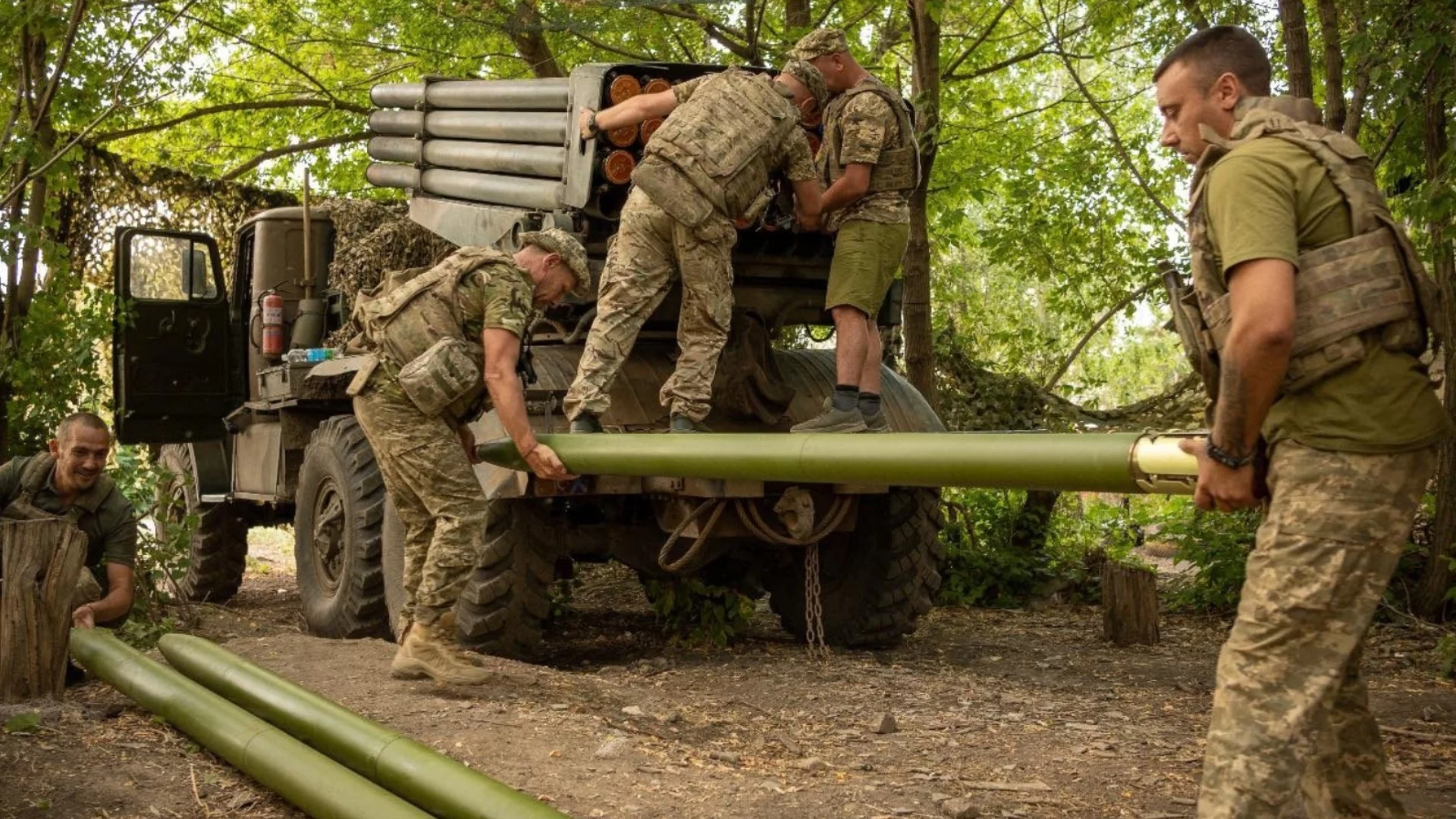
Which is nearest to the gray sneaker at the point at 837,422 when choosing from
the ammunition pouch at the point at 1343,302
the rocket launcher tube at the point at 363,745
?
the rocket launcher tube at the point at 363,745

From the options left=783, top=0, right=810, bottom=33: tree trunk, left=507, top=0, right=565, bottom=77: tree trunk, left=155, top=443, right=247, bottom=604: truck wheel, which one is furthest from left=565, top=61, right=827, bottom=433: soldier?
left=507, top=0, right=565, bottom=77: tree trunk

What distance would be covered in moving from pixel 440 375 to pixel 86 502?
2014 mm

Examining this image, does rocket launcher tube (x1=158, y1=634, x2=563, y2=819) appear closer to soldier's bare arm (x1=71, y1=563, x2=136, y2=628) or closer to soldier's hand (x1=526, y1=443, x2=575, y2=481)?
soldier's bare arm (x1=71, y1=563, x2=136, y2=628)

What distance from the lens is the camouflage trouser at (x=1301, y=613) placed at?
3387mm

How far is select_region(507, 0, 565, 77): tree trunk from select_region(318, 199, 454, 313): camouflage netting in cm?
241

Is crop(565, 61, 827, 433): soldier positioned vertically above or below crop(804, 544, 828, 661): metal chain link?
above

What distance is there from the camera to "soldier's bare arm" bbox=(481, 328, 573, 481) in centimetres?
580

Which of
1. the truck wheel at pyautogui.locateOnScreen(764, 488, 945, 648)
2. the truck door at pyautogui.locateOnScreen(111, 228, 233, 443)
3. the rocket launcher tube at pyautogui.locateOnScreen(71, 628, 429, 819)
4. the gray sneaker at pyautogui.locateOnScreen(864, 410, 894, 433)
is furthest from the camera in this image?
the truck door at pyautogui.locateOnScreen(111, 228, 233, 443)

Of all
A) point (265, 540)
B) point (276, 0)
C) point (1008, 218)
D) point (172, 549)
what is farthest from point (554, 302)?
point (265, 540)

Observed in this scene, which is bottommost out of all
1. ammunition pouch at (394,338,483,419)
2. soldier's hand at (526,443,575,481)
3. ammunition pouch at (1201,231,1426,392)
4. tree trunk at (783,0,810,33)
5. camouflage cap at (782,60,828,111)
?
soldier's hand at (526,443,575,481)

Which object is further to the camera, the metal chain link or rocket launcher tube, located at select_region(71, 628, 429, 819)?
the metal chain link

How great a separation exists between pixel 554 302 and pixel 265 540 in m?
13.5

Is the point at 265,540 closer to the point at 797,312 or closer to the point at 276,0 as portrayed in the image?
the point at 276,0

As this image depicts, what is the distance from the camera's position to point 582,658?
8.51m
